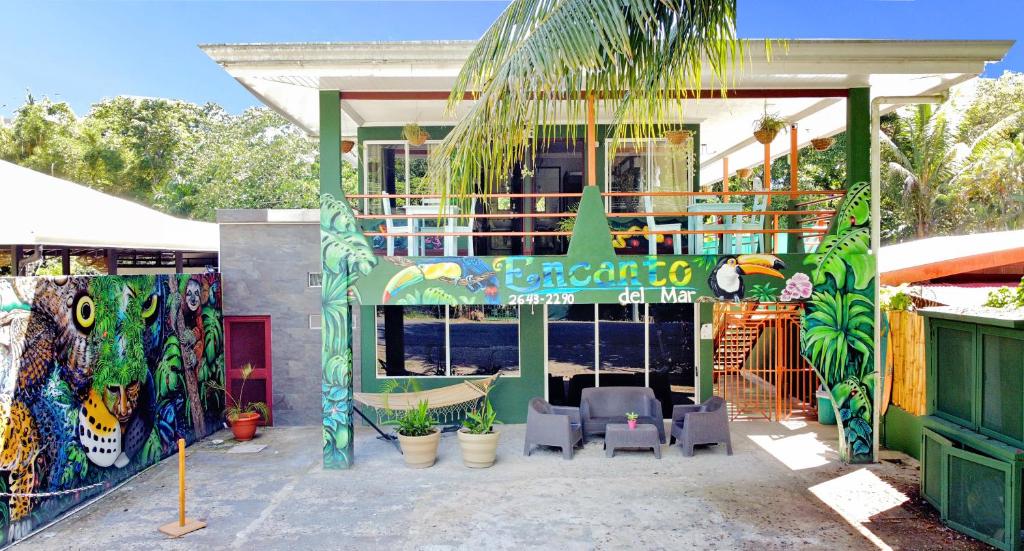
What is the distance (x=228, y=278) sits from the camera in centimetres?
1199

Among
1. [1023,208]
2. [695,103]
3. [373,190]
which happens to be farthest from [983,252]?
[1023,208]

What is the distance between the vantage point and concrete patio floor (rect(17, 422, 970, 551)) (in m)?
6.88

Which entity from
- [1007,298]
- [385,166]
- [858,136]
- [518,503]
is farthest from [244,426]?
[1007,298]

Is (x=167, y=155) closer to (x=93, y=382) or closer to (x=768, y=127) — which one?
(x=93, y=382)

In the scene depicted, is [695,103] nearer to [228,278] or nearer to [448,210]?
[448,210]

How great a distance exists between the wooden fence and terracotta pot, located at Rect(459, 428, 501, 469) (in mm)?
5848

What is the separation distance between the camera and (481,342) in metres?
12.0

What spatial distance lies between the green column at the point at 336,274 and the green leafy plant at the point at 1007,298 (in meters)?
7.64

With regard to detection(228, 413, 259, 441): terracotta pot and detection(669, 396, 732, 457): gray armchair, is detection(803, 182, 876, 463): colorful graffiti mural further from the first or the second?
detection(228, 413, 259, 441): terracotta pot

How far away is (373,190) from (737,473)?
799 centimetres

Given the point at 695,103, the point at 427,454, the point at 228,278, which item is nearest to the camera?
the point at 427,454

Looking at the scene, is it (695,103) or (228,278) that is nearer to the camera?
(695,103)

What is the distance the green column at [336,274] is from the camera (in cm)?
925

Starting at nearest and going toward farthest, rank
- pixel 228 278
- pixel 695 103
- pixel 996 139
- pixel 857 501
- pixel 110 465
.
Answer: pixel 857 501 → pixel 110 465 → pixel 695 103 → pixel 228 278 → pixel 996 139
